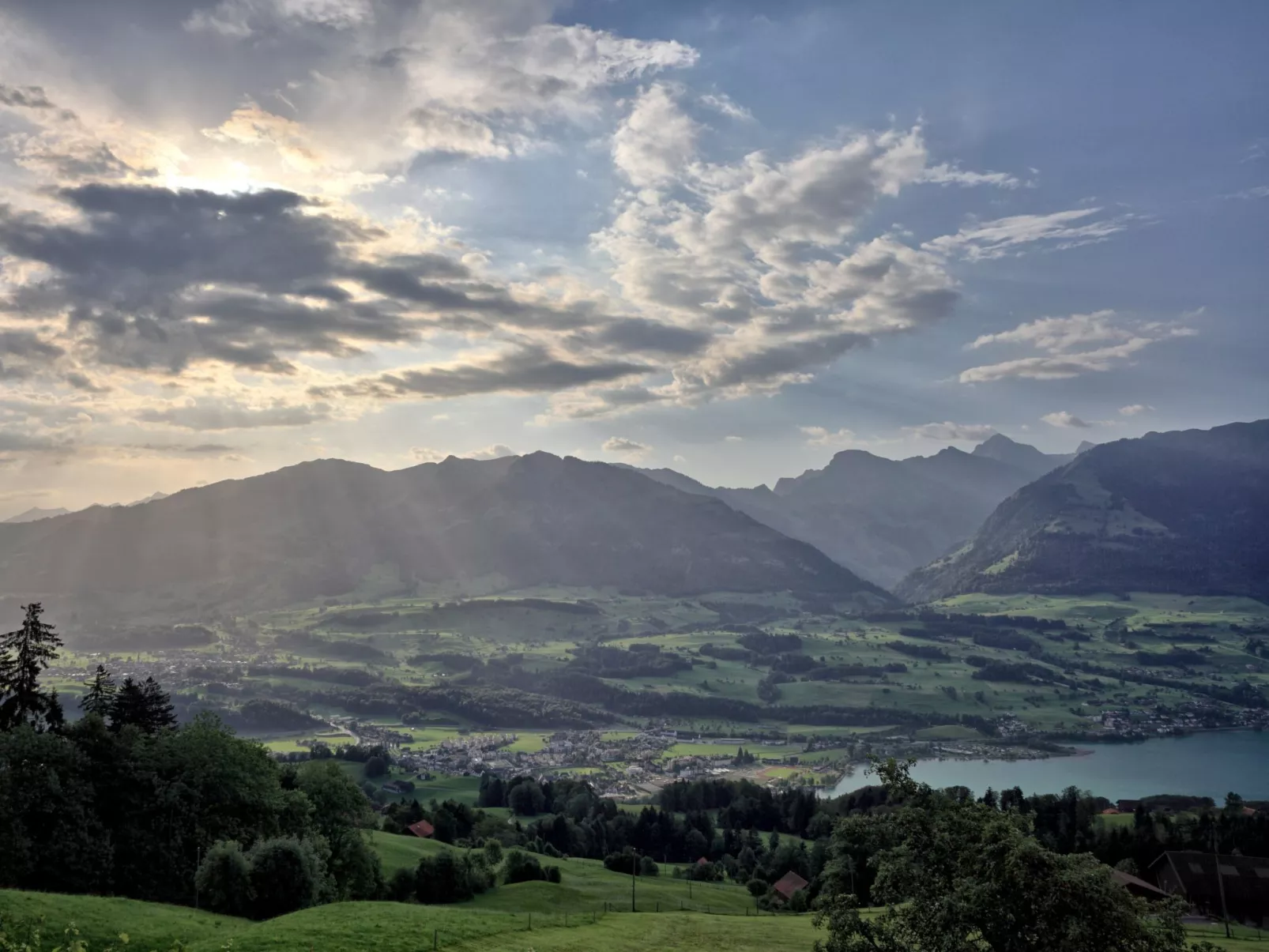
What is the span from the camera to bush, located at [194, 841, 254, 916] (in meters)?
51.0

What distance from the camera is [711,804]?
7239 inches

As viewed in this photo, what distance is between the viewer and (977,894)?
965 inches

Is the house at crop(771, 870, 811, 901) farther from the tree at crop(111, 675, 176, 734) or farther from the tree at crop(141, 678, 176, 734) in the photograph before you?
the tree at crop(111, 675, 176, 734)

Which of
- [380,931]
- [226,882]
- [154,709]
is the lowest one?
[226,882]

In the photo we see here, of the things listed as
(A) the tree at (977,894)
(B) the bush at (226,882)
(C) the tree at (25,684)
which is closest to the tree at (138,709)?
(C) the tree at (25,684)

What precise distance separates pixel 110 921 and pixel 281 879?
16436 millimetres

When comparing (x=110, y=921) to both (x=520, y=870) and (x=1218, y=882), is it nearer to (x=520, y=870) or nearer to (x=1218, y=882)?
(x=520, y=870)

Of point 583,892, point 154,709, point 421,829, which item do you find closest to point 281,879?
point 154,709

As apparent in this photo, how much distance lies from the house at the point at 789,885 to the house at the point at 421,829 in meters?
47.2

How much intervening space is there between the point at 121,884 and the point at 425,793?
14257 cm

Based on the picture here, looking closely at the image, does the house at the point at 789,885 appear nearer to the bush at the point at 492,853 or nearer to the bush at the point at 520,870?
the bush at the point at 520,870

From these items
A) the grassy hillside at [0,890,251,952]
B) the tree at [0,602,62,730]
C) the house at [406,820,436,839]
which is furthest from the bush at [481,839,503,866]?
the grassy hillside at [0,890,251,952]

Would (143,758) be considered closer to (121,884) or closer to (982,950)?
(121,884)

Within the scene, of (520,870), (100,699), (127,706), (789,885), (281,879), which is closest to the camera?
(281,879)
